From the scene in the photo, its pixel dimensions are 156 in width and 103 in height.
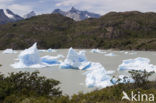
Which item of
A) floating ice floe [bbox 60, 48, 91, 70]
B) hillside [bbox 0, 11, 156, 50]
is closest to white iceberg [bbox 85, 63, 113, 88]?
floating ice floe [bbox 60, 48, 91, 70]

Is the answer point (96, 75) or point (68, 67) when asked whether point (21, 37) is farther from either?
point (96, 75)

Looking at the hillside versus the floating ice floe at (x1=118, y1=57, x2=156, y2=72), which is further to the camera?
the hillside

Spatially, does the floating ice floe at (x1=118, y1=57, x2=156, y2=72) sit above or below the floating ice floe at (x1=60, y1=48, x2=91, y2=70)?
below

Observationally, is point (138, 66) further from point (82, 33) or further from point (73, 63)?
point (82, 33)

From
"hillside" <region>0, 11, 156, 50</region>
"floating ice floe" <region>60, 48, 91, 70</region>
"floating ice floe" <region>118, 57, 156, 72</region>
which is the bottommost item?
"floating ice floe" <region>118, 57, 156, 72</region>

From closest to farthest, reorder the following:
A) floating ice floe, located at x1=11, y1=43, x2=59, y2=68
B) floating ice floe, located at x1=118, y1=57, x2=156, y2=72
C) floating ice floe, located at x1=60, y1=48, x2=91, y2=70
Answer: floating ice floe, located at x1=118, y1=57, x2=156, y2=72, floating ice floe, located at x1=60, y1=48, x2=91, y2=70, floating ice floe, located at x1=11, y1=43, x2=59, y2=68

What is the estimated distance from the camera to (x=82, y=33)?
92.6 metres

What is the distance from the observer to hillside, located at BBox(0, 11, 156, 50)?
8288cm

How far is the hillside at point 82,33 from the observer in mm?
82875

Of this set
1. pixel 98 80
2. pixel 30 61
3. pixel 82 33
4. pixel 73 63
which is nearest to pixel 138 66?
pixel 73 63

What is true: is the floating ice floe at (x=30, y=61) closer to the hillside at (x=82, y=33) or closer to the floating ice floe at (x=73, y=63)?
the floating ice floe at (x=73, y=63)

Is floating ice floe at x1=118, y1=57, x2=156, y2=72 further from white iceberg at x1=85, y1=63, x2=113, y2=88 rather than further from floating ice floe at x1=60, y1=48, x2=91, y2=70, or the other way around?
white iceberg at x1=85, y1=63, x2=113, y2=88

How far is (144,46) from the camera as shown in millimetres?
63531

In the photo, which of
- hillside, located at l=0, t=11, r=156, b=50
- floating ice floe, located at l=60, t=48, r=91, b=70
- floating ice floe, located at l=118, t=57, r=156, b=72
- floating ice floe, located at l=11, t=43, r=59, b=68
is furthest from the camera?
hillside, located at l=0, t=11, r=156, b=50
